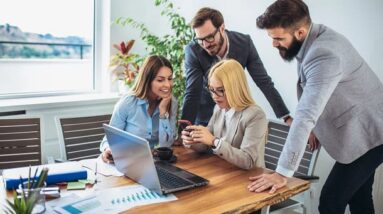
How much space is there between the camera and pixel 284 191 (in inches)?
61.5

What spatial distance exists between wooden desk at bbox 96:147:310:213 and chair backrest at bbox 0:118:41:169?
823 mm

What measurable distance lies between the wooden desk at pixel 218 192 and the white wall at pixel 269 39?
113 cm

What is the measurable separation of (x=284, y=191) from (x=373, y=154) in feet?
1.60

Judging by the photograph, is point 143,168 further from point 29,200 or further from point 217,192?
point 29,200

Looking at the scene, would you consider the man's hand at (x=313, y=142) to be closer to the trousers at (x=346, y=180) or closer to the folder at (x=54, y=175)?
the trousers at (x=346, y=180)

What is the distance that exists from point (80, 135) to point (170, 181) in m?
1.02

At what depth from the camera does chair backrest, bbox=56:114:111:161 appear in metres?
2.32

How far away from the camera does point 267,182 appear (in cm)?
158

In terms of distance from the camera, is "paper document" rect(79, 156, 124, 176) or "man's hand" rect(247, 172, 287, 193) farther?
"paper document" rect(79, 156, 124, 176)

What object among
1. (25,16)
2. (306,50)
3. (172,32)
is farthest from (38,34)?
(306,50)

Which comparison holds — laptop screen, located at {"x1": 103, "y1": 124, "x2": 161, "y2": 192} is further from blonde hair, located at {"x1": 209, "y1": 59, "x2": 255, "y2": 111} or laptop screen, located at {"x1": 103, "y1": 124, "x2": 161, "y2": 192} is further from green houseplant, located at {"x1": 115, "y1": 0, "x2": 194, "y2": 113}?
green houseplant, located at {"x1": 115, "y1": 0, "x2": 194, "y2": 113}

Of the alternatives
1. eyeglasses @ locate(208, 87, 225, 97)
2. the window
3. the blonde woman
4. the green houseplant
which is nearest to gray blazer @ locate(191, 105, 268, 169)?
the blonde woman

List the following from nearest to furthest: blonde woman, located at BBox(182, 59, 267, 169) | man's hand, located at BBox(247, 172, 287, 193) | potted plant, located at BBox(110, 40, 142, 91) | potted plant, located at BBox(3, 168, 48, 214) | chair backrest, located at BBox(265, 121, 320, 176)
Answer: potted plant, located at BBox(3, 168, 48, 214)
man's hand, located at BBox(247, 172, 287, 193)
blonde woman, located at BBox(182, 59, 267, 169)
chair backrest, located at BBox(265, 121, 320, 176)
potted plant, located at BBox(110, 40, 142, 91)

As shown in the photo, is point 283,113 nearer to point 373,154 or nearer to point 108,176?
point 373,154
